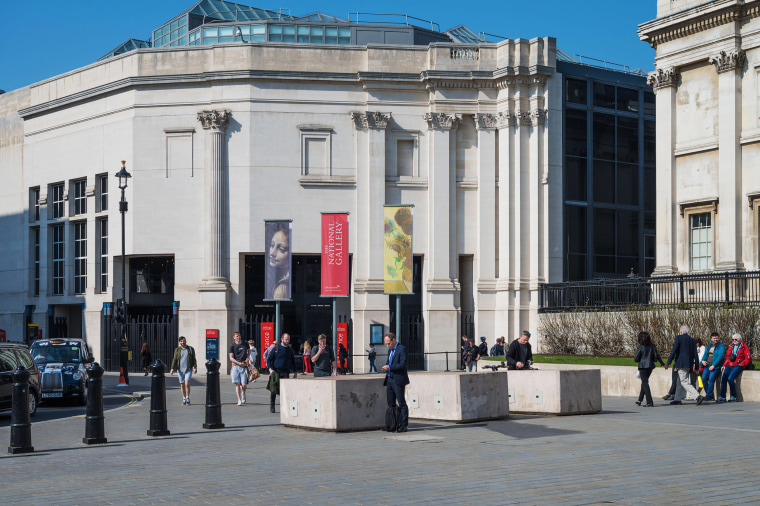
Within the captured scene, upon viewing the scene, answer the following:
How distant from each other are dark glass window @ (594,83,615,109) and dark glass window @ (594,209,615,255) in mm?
5387

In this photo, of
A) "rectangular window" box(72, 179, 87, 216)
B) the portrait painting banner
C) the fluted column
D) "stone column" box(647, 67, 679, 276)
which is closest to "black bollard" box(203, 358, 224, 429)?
"stone column" box(647, 67, 679, 276)

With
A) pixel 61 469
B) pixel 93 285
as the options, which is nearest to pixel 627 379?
pixel 61 469

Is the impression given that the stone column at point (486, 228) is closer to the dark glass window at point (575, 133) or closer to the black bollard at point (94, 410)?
the dark glass window at point (575, 133)

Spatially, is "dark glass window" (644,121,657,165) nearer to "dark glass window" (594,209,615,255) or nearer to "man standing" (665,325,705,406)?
"dark glass window" (594,209,615,255)

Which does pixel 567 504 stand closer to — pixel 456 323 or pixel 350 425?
pixel 350 425

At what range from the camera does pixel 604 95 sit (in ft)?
164

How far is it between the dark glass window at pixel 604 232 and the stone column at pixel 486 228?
6.22 m

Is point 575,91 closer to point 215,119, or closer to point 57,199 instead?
point 215,119

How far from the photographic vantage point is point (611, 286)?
113 ft

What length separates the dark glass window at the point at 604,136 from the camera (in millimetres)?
49531

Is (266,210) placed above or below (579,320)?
above

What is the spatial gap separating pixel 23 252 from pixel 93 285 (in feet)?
24.1

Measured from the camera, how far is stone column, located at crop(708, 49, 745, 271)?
3347 centimetres

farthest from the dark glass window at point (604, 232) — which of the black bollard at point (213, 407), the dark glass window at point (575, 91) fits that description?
the black bollard at point (213, 407)
